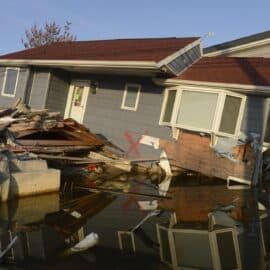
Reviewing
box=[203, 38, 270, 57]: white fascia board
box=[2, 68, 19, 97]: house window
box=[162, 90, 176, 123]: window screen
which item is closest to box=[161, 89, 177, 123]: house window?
box=[162, 90, 176, 123]: window screen

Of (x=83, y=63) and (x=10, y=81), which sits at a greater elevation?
(x=83, y=63)

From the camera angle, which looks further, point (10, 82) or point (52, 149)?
point (10, 82)

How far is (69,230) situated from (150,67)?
25.6 feet

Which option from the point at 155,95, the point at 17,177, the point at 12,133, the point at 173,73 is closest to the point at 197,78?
the point at 173,73

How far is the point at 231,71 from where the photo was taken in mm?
14469

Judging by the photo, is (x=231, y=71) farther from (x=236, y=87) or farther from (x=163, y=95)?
(x=163, y=95)

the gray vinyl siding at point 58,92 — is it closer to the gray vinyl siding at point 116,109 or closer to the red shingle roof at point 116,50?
the gray vinyl siding at point 116,109

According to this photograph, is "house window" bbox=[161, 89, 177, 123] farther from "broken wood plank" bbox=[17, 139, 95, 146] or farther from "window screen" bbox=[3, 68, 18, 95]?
"window screen" bbox=[3, 68, 18, 95]

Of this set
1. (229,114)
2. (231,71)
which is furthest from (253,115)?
(231,71)

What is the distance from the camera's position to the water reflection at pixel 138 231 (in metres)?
5.92

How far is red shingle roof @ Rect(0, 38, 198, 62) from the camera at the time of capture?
1502 cm

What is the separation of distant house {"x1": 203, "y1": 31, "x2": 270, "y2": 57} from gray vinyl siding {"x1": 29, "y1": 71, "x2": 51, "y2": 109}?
7.37 metres

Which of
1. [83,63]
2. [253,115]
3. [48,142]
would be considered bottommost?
[48,142]

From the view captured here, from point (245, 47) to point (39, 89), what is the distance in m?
9.44
